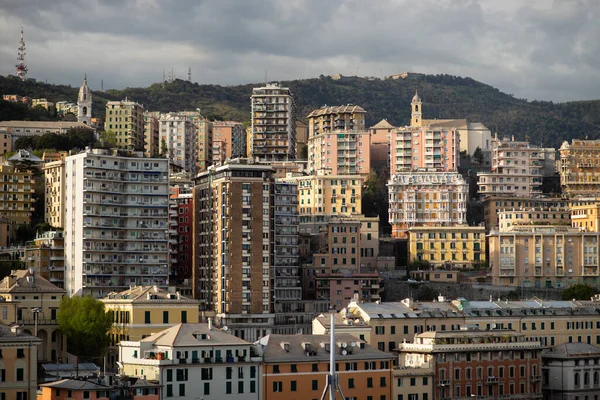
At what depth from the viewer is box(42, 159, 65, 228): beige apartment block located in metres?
163

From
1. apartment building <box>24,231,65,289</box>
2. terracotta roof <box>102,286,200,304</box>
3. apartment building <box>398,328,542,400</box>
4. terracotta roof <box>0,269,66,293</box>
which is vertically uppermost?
apartment building <box>24,231,65,289</box>

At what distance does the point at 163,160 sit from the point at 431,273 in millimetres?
40021

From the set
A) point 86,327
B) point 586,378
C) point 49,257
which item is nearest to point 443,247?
point 586,378

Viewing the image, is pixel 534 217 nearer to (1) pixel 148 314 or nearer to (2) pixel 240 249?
(2) pixel 240 249

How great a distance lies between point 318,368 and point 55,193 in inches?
2579

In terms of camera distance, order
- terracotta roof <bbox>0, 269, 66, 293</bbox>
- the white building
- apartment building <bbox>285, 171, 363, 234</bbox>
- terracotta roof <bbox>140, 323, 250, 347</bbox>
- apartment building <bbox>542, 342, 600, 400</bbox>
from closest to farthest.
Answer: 1. the white building
2. terracotta roof <bbox>140, 323, 250, 347</bbox>
3. apartment building <bbox>542, 342, 600, 400</bbox>
4. terracotta roof <bbox>0, 269, 66, 293</bbox>
5. apartment building <bbox>285, 171, 363, 234</bbox>

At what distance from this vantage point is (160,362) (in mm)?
102750

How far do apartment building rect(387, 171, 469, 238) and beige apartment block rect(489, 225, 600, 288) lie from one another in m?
20.1

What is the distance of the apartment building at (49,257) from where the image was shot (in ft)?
508

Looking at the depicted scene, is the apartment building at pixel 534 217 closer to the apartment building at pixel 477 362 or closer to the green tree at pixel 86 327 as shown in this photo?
the apartment building at pixel 477 362

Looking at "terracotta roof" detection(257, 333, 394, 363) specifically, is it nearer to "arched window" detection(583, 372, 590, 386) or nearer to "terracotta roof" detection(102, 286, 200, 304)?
"terracotta roof" detection(102, 286, 200, 304)

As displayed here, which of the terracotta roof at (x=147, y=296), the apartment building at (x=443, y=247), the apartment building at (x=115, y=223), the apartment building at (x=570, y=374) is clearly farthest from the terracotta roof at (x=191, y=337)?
the apartment building at (x=443, y=247)

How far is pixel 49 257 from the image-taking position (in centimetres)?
15600

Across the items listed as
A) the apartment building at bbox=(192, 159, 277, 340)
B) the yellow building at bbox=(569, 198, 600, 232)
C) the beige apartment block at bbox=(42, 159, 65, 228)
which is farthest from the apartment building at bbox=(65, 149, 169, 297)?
the yellow building at bbox=(569, 198, 600, 232)
